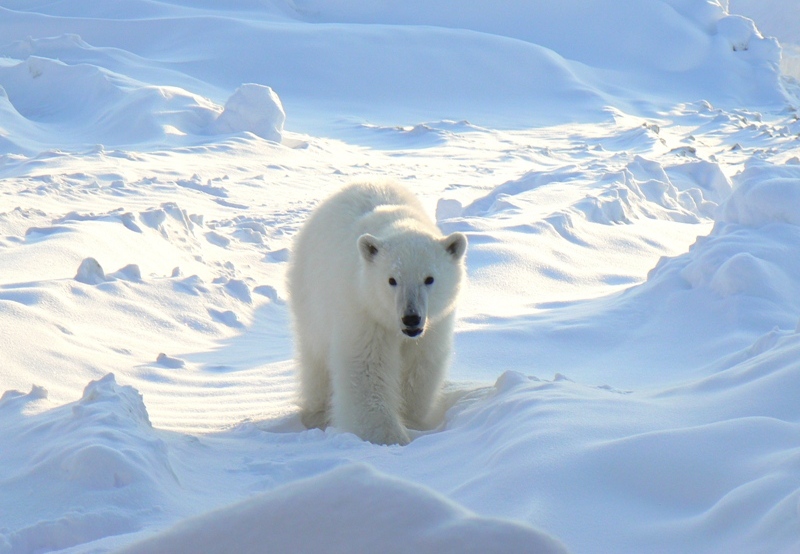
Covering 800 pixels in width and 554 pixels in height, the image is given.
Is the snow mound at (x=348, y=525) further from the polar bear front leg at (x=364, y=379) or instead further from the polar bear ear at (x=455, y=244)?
the polar bear ear at (x=455, y=244)

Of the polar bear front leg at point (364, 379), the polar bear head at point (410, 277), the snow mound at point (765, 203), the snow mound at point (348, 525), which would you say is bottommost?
the snow mound at point (348, 525)

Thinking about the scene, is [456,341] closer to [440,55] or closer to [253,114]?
[253,114]

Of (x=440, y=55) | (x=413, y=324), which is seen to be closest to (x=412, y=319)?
(x=413, y=324)

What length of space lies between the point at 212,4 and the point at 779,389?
103ft

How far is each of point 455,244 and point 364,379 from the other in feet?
2.39

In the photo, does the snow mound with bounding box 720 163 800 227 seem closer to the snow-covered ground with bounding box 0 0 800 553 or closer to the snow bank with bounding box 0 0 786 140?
the snow-covered ground with bounding box 0 0 800 553

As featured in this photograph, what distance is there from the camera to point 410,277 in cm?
359

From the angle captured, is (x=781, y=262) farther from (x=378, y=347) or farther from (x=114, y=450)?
(x=114, y=450)

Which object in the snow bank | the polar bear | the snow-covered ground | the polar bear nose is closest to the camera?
the snow-covered ground

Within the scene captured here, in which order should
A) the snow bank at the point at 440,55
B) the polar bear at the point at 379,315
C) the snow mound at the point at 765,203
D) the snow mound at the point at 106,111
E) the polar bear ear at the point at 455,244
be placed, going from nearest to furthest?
→ the polar bear at the point at 379,315, the polar bear ear at the point at 455,244, the snow mound at the point at 765,203, the snow mound at the point at 106,111, the snow bank at the point at 440,55

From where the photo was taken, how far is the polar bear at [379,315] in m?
3.62

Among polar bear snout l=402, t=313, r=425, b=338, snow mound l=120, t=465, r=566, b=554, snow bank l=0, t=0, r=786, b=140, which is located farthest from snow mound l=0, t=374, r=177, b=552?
snow bank l=0, t=0, r=786, b=140

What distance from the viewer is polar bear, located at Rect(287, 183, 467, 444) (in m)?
3.62

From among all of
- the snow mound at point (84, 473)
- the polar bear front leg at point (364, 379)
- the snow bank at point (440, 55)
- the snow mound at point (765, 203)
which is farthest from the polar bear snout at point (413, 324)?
the snow bank at point (440, 55)
